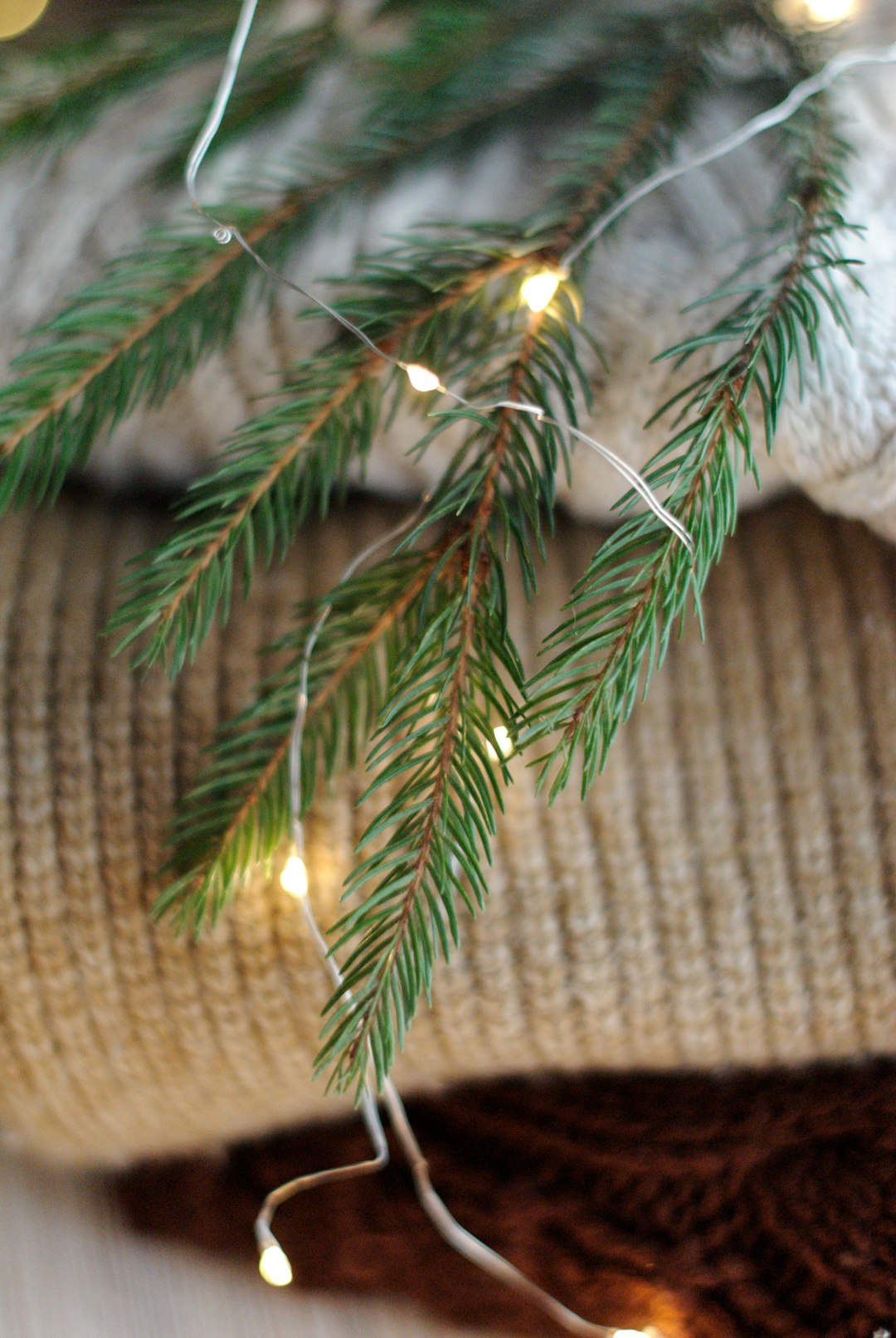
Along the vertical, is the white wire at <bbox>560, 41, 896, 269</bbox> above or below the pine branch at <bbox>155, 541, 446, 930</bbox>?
above

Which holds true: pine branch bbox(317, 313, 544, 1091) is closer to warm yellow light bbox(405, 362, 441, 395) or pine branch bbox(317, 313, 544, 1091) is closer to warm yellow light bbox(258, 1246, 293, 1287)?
warm yellow light bbox(405, 362, 441, 395)

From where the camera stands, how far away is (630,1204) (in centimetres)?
40

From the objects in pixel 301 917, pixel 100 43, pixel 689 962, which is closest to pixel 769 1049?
pixel 689 962

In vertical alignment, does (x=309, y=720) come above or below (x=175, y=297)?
below

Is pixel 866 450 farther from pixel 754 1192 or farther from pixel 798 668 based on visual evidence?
pixel 754 1192

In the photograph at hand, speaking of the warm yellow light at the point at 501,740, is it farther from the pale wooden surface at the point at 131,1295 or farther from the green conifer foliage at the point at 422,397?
the pale wooden surface at the point at 131,1295

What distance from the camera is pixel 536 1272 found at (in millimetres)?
406

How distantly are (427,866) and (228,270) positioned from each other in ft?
0.61

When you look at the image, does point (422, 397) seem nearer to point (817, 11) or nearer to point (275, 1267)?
point (817, 11)

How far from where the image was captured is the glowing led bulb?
28 centimetres

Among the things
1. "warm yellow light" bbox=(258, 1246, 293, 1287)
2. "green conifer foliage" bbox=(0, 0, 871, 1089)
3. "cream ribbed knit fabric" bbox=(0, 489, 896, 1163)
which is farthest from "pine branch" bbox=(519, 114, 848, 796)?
"warm yellow light" bbox=(258, 1246, 293, 1287)

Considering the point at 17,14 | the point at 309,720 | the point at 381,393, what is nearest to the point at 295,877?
the point at 309,720

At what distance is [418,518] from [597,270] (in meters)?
0.10

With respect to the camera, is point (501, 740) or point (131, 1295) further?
point (131, 1295)
